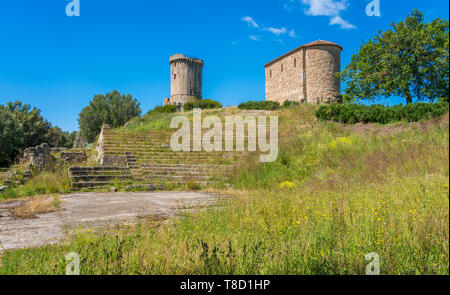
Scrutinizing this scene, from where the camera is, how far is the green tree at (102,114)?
31.3 meters

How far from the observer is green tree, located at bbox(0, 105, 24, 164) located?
1800 cm

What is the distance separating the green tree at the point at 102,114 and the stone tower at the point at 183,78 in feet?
50.0

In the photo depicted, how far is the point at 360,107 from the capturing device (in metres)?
14.0

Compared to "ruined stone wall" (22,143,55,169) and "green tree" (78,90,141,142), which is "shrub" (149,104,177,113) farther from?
"ruined stone wall" (22,143,55,169)

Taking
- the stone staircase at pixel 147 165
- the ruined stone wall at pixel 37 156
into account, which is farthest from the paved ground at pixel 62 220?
the ruined stone wall at pixel 37 156

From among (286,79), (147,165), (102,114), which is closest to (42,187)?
(147,165)

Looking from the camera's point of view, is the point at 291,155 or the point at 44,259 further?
the point at 291,155

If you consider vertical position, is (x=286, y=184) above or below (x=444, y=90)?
below

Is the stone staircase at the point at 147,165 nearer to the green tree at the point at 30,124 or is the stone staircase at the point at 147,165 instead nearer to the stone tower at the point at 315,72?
the green tree at the point at 30,124

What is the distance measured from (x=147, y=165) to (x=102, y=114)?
79.7ft

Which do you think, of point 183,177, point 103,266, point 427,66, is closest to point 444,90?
point 427,66

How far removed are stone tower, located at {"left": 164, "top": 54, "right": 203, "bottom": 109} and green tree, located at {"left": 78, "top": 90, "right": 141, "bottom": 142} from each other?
600 inches
